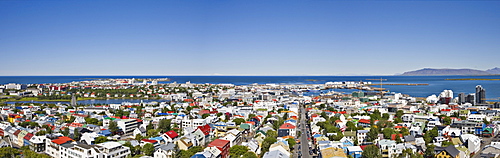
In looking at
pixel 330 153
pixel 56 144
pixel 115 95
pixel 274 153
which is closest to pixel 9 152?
pixel 56 144

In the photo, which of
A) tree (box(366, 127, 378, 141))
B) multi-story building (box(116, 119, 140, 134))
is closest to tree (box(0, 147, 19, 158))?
multi-story building (box(116, 119, 140, 134))

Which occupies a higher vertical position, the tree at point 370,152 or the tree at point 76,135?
the tree at point 370,152

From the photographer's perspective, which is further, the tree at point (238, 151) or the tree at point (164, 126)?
the tree at point (164, 126)

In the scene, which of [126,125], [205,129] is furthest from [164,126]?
[205,129]

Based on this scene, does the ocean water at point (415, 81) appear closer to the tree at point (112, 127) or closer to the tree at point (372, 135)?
the tree at point (372, 135)

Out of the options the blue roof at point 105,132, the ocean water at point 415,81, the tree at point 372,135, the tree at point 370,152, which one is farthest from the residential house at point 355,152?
the ocean water at point 415,81

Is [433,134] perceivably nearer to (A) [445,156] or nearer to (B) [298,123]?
(A) [445,156]

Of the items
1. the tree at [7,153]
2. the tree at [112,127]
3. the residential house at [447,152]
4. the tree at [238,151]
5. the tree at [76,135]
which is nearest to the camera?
the residential house at [447,152]

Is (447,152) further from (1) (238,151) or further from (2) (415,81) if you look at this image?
(2) (415,81)

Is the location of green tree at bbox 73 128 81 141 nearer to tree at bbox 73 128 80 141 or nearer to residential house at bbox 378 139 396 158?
tree at bbox 73 128 80 141

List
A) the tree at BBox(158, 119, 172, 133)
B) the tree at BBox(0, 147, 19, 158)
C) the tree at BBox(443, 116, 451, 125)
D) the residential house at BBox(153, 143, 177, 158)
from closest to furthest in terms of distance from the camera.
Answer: the tree at BBox(0, 147, 19, 158), the residential house at BBox(153, 143, 177, 158), the tree at BBox(158, 119, 172, 133), the tree at BBox(443, 116, 451, 125)

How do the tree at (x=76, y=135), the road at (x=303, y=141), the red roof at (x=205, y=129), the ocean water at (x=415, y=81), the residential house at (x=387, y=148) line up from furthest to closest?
the ocean water at (x=415, y=81)
the red roof at (x=205, y=129)
the tree at (x=76, y=135)
the road at (x=303, y=141)
the residential house at (x=387, y=148)
